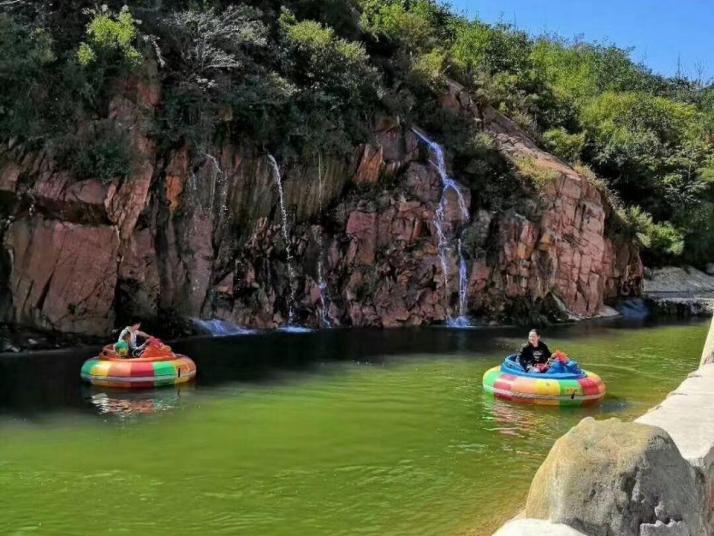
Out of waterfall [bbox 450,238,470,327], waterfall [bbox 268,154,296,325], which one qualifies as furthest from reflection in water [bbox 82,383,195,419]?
waterfall [bbox 450,238,470,327]

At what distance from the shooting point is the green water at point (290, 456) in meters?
7.67

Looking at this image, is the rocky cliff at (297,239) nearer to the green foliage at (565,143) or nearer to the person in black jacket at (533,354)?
the green foliage at (565,143)

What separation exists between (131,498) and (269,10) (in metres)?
25.2

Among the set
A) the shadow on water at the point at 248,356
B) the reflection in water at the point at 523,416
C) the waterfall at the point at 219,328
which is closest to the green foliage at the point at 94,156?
the shadow on water at the point at 248,356

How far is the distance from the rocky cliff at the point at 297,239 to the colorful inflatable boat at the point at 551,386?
1090 centimetres

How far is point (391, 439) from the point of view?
1085cm

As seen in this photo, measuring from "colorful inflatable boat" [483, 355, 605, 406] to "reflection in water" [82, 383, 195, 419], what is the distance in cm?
580

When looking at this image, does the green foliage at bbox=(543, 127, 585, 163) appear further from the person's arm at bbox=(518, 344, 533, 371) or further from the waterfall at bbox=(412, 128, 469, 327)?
the person's arm at bbox=(518, 344, 533, 371)

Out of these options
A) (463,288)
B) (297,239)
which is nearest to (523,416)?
(297,239)

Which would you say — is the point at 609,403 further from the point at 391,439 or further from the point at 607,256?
the point at 607,256

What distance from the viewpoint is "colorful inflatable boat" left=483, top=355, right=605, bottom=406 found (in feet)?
44.4

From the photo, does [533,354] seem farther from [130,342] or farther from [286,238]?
[286,238]

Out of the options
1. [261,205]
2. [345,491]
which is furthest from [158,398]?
[261,205]

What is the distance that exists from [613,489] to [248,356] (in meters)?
14.2
